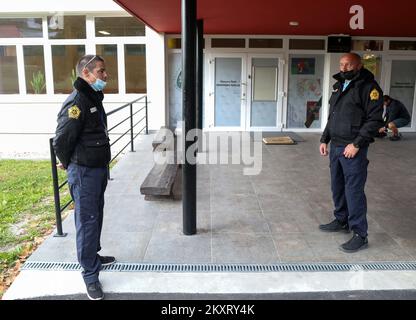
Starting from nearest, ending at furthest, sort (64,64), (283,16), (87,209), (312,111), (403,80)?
(87,209) < (283,16) < (403,80) < (312,111) < (64,64)

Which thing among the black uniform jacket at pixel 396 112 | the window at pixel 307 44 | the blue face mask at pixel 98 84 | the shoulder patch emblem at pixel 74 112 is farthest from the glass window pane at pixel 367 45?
the shoulder patch emblem at pixel 74 112

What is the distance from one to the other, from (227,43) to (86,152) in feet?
26.0

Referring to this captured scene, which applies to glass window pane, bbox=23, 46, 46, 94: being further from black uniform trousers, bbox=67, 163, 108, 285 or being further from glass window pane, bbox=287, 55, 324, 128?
black uniform trousers, bbox=67, 163, 108, 285

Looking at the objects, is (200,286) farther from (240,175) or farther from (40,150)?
(40,150)

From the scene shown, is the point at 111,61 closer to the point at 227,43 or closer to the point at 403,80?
the point at 227,43

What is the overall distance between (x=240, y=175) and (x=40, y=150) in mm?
6240

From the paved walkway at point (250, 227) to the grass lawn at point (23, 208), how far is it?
37 cm

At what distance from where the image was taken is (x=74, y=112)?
275cm

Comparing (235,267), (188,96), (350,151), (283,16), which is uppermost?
(283,16)

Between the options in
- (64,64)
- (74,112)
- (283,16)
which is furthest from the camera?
(64,64)

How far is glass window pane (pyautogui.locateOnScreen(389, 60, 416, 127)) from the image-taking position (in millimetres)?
10375

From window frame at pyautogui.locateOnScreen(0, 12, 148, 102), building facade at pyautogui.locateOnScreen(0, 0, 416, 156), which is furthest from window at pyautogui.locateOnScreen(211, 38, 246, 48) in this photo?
window frame at pyautogui.locateOnScreen(0, 12, 148, 102)

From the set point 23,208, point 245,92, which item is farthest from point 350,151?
point 245,92

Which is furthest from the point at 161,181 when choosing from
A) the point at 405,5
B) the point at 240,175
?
the point at 405,5
